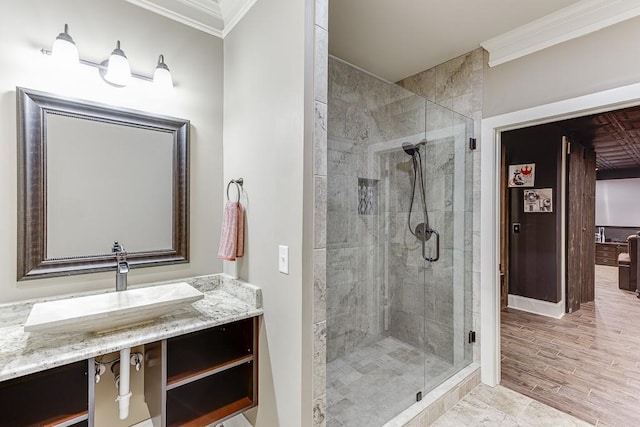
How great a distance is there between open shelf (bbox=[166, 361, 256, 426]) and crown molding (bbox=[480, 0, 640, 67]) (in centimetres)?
277

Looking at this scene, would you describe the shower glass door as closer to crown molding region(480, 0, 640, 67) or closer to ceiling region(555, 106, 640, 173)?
crown molding region(480, 0, 640, 67)

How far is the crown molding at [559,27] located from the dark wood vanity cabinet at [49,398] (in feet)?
10.3

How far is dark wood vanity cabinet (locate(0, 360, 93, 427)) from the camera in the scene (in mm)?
1177

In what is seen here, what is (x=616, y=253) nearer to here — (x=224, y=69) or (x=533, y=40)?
(x=533, y=40)

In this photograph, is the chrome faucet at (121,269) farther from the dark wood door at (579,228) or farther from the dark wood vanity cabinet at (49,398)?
the dark wood door at (579,228)

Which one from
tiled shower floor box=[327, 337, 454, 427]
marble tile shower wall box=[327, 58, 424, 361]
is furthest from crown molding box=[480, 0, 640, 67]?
tiled shower floor box=[327, 337, 454, 427]

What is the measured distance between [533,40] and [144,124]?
2639 millimetres

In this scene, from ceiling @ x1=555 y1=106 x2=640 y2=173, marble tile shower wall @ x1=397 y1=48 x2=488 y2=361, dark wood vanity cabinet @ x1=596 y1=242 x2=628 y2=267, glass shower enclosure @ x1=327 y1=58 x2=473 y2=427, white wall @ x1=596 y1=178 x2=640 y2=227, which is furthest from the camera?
white wall @ x1=596 y1=178 x2=640 y2=227

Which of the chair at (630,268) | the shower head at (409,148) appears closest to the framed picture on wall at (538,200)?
the chair at (630,268)

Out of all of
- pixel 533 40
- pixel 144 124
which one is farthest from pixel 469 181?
pixel 144 124

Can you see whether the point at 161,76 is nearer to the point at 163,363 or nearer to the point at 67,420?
the point at 163,363

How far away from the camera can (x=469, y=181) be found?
2.52m

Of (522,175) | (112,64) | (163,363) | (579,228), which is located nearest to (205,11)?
(112,64)

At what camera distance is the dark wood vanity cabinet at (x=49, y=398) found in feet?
3.86
